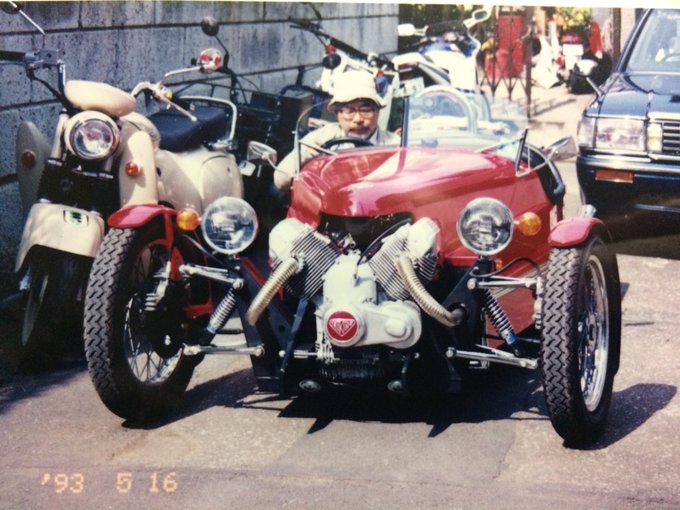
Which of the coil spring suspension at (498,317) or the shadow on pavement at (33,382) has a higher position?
the coil spring suspension at (498,317)

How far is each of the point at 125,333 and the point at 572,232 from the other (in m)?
1.69

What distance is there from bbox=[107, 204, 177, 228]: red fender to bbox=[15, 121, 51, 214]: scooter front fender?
48.1 inches

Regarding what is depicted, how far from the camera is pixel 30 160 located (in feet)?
19.8

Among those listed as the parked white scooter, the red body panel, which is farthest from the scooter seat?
the red body panel

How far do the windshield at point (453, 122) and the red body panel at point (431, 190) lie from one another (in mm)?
137

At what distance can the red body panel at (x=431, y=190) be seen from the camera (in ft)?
15.8

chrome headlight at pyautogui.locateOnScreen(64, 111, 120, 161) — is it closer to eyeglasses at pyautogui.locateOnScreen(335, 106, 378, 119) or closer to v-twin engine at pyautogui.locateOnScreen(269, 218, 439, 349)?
eyeglasses at pyautogui.locateOnScreen(335, 106, 378, 119)

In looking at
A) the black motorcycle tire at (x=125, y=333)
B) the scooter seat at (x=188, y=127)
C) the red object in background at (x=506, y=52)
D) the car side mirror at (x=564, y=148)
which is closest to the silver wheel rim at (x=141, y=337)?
the black motorcycle tire at (x=125, y=333)

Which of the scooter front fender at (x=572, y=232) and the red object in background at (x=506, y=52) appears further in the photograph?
the red object in background at (x=506, y=52)

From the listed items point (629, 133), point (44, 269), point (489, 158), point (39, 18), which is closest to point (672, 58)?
point (629, 133)

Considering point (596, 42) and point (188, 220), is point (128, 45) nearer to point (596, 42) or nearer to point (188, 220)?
point (596, 42)

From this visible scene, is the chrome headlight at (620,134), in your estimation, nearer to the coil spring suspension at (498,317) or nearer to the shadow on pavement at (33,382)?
the coil spring suspension at (498,317)
